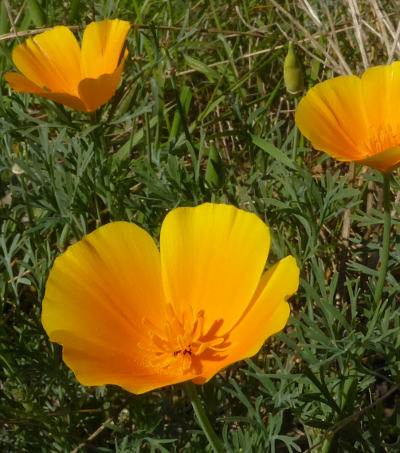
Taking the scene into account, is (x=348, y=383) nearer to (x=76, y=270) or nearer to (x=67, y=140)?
(x=76, y=270)

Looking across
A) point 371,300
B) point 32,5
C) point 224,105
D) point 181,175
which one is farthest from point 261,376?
point 32,5

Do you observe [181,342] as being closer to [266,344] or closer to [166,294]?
[166,294]

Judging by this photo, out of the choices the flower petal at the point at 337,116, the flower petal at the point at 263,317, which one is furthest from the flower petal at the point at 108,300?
the flower petal at the point at 337,116

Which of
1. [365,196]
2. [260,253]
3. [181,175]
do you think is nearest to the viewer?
[260,253]

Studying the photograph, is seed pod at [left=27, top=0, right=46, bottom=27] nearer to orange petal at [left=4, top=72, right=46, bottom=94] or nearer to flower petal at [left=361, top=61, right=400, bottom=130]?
orange petal at [left=4, top=72, right=46, bottom=94]

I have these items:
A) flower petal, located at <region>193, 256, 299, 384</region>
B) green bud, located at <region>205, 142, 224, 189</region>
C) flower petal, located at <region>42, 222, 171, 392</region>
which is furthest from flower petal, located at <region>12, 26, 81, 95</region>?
flower petal, located at <region>193, 256, 299, 384</region>
